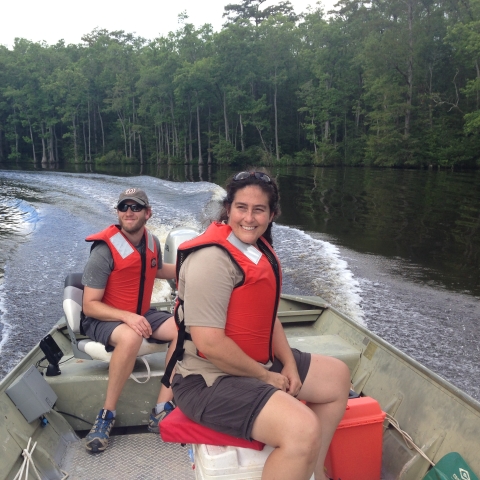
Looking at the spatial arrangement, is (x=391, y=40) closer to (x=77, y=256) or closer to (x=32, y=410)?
(x=77, y=256)

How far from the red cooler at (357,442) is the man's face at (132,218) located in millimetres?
1776

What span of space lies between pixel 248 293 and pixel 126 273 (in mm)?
1403

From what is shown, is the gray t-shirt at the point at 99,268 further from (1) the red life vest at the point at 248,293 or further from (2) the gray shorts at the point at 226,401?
(2) the gray shorts at the point at 226,401

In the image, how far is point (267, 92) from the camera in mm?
44281

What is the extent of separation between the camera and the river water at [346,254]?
6766mm

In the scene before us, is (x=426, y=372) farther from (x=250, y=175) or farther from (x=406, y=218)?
(x=406, y=218)

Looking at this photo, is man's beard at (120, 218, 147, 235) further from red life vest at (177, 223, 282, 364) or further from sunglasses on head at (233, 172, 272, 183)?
sunglasses on head at (233, 172, 272, 183)

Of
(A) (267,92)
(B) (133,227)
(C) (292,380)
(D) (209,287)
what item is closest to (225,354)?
(D) (209,287)

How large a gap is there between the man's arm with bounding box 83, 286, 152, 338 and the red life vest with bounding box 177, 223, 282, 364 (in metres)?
0.93

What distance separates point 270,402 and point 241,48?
4094 centimetres

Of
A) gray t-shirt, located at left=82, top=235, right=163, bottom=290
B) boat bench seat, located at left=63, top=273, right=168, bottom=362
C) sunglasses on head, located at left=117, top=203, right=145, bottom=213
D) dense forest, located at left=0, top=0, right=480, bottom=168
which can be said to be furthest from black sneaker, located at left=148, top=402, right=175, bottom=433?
dense forest, located at left=0, top=0, right=480, bottom=168

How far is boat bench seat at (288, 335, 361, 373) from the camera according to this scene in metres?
3.70

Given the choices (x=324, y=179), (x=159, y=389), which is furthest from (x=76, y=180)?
(x=159, y=389)

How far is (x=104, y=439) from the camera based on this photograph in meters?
2.94
